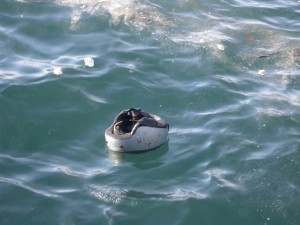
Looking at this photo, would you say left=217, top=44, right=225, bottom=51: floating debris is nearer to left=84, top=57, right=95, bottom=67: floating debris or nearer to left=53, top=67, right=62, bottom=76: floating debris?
left=84, top=57, right=95, bottom=67: floating debris

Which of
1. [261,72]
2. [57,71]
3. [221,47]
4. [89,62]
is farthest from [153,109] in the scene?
[221,47]

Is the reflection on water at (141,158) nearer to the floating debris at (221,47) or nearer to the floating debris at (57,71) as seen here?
the floating debris at (57,71)

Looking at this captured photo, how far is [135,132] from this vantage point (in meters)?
7.11

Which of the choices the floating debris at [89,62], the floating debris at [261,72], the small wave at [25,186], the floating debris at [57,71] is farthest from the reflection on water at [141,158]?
the floating debris at [261,72]

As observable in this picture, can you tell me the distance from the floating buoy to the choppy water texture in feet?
0.67

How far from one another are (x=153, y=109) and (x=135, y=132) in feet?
4.35

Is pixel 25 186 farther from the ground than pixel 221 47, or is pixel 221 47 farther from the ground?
pixel 221 47

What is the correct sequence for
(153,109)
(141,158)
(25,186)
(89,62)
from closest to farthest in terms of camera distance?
1. (25,186)
2. (141,158)
3. (153,109)
4. (89,62)

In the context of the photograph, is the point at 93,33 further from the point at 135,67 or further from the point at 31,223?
the point at 31,223

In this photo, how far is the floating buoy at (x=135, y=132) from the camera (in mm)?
7141

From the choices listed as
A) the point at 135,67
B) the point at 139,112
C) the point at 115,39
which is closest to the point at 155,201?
the point at 139,112

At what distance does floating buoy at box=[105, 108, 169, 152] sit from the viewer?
7141 millimetres

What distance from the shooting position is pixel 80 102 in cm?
846

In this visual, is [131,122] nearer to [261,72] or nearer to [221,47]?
[261,72]
